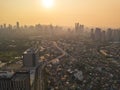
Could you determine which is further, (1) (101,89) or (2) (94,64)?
(2) (94,64)

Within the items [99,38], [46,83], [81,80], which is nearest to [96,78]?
[81,80]

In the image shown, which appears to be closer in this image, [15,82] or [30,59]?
[15,82]

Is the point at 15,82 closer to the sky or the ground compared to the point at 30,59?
closer to the sky

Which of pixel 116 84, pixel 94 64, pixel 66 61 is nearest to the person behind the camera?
pixel 116 84

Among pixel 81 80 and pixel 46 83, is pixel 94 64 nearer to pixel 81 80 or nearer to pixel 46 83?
pixel 81 80

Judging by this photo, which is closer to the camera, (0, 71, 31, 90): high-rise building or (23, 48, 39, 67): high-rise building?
(0, 71, 31, 90): high-rise building

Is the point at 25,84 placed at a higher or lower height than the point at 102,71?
higher

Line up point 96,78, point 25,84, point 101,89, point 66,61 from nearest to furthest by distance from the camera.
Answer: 1. point 25,84
2. point 101,89
3. point 96,78
4. point 66,61

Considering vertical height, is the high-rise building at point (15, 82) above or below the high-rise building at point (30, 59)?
above

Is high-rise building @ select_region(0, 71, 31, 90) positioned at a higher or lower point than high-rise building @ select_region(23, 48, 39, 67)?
higher

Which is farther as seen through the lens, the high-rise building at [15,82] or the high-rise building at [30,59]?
the high-rise building at [30,59]
